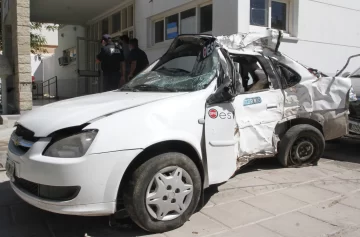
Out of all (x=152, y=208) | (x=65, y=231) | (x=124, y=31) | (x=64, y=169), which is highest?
(x=124, y=31)

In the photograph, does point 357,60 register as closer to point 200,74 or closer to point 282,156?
point 282,156

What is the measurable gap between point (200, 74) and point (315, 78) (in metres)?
2.19

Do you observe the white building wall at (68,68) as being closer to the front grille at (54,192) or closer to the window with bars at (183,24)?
the window with bars at (183,24)

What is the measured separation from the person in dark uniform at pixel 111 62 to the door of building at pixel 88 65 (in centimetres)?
596

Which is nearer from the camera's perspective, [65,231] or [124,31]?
[65,231]

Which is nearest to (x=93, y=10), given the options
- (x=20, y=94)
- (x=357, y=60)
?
(x=20, y=94)

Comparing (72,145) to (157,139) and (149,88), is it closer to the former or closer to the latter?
(157,139)

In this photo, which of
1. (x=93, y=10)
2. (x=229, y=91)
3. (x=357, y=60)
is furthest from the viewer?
(x=93, y=10)

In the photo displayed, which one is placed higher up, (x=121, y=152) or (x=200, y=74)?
(x=200, y=74)

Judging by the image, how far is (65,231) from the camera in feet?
11.1

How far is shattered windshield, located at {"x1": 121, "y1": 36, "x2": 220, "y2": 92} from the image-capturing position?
3887mm

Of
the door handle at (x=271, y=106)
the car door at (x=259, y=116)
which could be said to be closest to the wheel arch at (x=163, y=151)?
the car door at (x=259, y=116)

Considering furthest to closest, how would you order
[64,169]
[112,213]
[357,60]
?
[357,60] < [112,213] < [64,169]

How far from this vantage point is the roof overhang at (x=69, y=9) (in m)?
12.6
